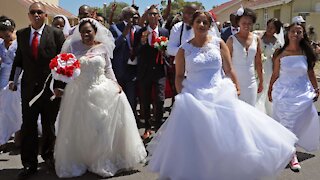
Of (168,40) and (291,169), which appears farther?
(168,40)

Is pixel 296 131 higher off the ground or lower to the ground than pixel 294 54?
lower

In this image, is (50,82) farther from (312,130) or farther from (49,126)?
(312,130)

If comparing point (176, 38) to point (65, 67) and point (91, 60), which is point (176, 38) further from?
point (65, 67)

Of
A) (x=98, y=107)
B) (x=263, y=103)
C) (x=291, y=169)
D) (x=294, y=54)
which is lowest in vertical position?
(x=291, y=169)

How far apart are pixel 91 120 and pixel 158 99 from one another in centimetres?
222

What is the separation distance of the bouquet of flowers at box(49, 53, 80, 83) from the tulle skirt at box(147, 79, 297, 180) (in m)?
1.49

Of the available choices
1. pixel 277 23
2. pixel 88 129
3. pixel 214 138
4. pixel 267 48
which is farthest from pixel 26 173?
pixel 277 23

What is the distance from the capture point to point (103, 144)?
6066 mm

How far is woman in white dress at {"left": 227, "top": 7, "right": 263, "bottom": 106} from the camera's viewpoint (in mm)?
6641

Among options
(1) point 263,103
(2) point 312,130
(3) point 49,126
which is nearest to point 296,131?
(2) point 312,130

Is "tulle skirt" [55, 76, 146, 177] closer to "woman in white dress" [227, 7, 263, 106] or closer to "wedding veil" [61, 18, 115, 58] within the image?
"wedding veil" [61, 18, 115, 58]

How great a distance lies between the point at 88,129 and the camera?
6.01 meters

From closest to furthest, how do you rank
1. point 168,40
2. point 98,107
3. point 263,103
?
1. point 98,107
2. point 168,40
3. point 263,103

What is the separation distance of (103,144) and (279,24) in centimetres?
447
